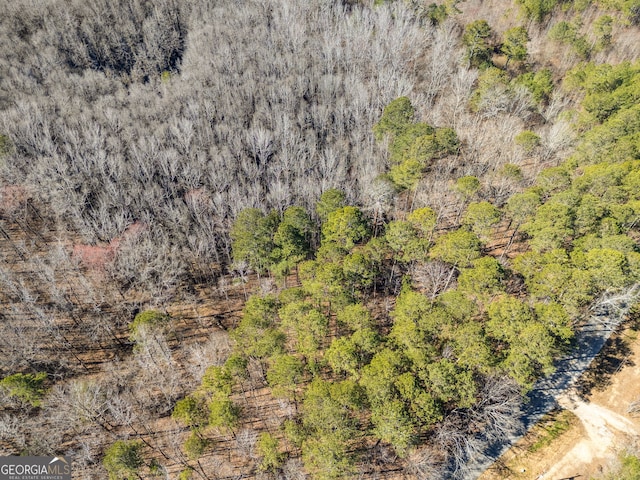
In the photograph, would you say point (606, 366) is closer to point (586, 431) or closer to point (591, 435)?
point (586, 431)

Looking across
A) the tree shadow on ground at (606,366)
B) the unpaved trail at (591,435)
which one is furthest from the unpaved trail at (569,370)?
the unpaved trail at (591,435)

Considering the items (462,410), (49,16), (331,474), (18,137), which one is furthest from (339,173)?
(49,16)

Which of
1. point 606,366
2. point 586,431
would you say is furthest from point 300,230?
point 606,366

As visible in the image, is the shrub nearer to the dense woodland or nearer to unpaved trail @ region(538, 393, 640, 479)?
the dense woodland

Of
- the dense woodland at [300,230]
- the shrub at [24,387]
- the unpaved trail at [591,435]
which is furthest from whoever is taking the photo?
the dense woodland at [300,230]

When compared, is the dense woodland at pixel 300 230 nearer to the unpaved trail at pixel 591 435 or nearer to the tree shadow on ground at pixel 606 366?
the tree shadow on ground at pixel 606 366

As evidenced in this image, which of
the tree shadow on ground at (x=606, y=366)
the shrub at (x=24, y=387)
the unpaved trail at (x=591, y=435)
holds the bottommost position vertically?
the unpaved trail at (x=591, y=435)
